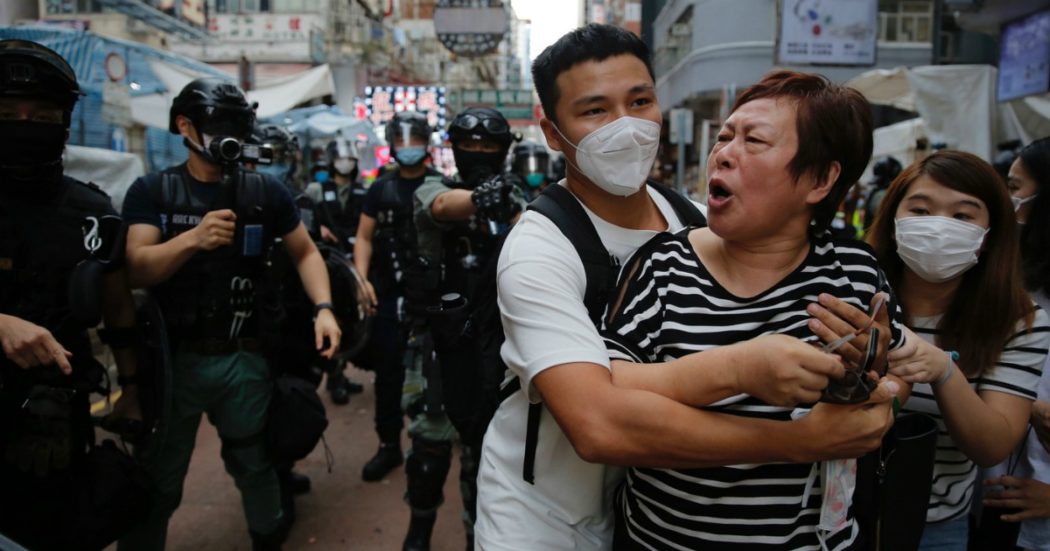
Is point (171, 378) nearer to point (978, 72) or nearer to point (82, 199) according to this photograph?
point (82, 199)

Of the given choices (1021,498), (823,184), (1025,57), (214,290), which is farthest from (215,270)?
(1025,57)

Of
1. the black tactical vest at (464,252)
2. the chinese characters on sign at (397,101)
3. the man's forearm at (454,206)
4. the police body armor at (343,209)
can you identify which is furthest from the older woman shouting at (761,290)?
the chinese characters on sign at (397,101)

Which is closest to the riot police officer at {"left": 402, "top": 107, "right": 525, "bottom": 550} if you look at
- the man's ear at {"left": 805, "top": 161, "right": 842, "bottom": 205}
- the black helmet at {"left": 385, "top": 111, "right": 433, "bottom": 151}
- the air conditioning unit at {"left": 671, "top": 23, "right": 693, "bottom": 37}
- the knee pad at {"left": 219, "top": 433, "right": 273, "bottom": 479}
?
the knee pad at {"left": 219, "top": 433, "right": 273, "bottom": 479}

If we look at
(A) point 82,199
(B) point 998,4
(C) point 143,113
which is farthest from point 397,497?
(B) point 998,4

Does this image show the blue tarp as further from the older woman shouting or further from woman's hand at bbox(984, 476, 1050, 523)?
woman's hand at bbox(984, 476, 1050, 523)

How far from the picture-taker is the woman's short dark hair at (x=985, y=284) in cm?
176

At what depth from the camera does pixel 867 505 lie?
4.77 ft

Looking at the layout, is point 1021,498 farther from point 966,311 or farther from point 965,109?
point 965,109

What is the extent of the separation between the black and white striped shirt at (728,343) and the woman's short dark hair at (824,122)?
167mm

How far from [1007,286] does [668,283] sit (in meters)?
1.05

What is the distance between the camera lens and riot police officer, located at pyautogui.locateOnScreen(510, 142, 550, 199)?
17.8ft

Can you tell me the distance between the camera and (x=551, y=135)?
6.01 ft

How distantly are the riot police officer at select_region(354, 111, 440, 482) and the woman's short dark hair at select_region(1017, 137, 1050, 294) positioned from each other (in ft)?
10.7

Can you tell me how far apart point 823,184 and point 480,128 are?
8.36ft
